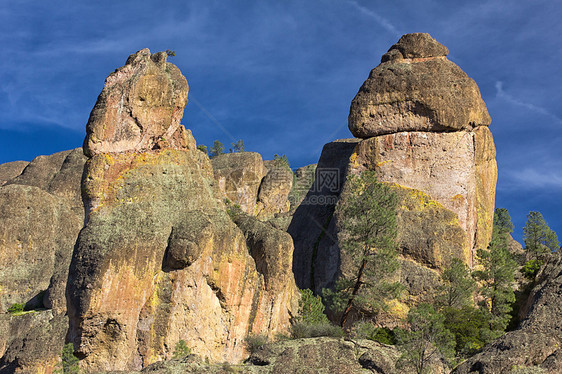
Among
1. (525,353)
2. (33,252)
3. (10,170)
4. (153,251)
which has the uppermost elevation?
(10,170)

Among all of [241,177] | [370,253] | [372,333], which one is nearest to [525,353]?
[372,333]

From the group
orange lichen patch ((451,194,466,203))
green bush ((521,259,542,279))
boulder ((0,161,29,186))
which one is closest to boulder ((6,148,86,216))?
boulder ((0,161,29,186))

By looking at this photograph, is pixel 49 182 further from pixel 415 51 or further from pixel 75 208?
pixel 415 51

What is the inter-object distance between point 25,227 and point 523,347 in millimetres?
41338

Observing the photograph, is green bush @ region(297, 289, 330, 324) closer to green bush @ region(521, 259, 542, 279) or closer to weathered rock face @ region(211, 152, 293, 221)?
green bush @ region(521, 259, 542, 279)

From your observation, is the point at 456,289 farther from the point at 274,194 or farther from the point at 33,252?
the point at 274,194

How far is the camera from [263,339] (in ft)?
112

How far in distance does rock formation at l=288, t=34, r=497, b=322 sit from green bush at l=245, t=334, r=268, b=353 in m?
10.4

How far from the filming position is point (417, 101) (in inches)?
1914

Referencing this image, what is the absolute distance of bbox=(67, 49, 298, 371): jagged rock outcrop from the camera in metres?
30.9

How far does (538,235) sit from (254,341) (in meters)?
36.5

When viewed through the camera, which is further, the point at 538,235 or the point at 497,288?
the point at 538,235

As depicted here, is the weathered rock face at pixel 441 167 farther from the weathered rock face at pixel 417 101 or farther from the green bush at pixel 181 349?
the green bush at pixel 181 349

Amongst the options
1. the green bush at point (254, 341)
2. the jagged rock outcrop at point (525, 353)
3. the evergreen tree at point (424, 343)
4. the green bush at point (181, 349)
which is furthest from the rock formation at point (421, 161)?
the jagged rock outcrop at point (525, 353)
